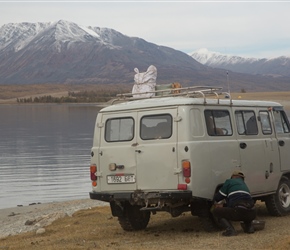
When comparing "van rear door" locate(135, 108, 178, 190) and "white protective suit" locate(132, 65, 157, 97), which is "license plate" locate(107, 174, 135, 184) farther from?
"white protective suit" locate(132, 65, 157, 97)

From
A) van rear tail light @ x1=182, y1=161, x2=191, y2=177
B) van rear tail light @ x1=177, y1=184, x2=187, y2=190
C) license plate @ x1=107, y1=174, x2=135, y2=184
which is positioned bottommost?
van rear tail light @ x1=177, y1=184, x2=187, y2=190

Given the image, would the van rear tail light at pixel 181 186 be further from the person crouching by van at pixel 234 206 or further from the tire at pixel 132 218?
the tire at pixel 132 218

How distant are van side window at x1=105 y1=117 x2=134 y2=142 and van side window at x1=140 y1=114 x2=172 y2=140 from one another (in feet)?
0.78

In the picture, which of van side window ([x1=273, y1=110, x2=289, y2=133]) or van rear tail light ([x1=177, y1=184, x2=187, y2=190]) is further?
van side window ([x1=273, y1=110, x2=289, y2=133])

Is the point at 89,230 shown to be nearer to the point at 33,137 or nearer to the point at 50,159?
the point at 50,159

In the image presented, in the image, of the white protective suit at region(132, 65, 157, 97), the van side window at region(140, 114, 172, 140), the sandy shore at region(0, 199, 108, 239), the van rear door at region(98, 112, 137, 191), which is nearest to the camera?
the van side window at region(140, 114, 172, 140)

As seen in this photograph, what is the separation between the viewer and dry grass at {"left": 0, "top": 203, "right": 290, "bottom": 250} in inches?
416

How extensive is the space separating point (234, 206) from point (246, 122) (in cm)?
185

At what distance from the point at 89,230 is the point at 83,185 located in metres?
13.7

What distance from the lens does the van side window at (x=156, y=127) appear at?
37.7 feet

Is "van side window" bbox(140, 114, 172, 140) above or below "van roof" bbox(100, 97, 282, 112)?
below

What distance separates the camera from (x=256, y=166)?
12531mm

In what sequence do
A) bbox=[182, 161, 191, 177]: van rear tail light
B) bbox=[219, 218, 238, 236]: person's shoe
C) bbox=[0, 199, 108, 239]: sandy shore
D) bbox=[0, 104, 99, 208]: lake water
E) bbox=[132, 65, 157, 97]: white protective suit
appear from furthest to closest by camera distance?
bbox=[0, 104, 99, 208]: lake water
bbox=[0, 199, 108, 239]: sandy shore
bbox=[132, 65, 157, 97]: white protective suit
bbox=[219, 218, 238, 236]: person's shoe
bbox=[182, 161, 191, 177]: van rear tail light

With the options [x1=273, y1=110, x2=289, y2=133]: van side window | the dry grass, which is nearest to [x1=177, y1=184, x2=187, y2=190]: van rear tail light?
the dry grass
